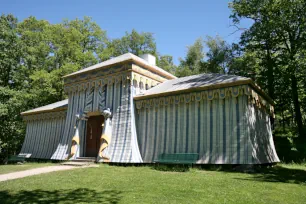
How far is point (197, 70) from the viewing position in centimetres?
3253

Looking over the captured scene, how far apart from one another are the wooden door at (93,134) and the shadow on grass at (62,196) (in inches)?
309

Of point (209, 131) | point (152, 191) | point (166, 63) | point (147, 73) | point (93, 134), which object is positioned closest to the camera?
point (152, 191)

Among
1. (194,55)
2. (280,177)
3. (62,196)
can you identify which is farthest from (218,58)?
(62,196)

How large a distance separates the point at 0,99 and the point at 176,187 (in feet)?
63.1

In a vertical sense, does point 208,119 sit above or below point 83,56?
below

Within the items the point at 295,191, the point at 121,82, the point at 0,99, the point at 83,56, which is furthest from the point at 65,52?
the point at 295,191

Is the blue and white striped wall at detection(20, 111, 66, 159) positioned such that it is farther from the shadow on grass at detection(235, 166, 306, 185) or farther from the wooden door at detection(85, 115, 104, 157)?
the shadow on grass at detection(235, 166, 306, 185)

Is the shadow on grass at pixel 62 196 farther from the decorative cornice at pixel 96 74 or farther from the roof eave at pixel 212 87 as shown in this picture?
the decorative cornice at pixel 96 74

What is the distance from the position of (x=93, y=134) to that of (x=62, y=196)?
29.1ft

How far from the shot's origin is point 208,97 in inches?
416

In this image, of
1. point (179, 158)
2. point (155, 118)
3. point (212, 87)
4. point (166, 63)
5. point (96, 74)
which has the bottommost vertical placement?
point (179, 158)

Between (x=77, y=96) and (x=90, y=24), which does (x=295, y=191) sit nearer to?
(x=77, y=96)

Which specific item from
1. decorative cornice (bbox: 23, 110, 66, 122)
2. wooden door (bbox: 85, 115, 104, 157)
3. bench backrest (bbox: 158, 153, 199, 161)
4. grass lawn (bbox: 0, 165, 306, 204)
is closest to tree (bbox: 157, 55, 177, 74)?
decorative cornice (bbox: 23, 110, 66, 122)

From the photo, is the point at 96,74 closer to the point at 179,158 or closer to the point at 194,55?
the point at 179,158
